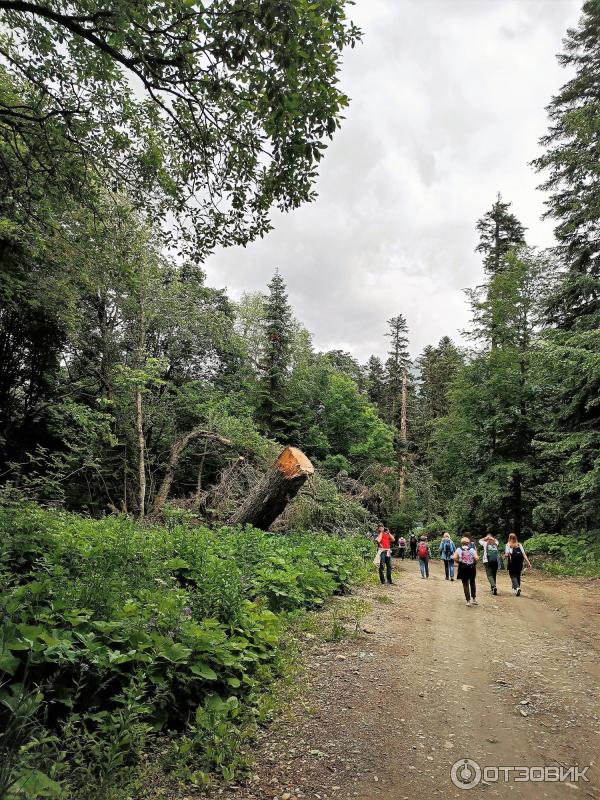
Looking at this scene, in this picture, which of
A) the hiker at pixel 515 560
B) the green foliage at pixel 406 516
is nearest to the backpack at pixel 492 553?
the hiker at pixel 515 560

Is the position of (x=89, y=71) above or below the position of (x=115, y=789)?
above

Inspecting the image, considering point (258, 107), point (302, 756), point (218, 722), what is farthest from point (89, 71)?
point (302, 756)

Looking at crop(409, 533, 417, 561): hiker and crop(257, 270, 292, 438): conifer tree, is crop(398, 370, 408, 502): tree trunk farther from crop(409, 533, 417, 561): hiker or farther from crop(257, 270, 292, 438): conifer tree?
crop(257, 270, 292, 438): conifer tree

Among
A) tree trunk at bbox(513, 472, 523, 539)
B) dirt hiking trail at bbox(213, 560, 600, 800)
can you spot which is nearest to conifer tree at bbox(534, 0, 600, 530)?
tree trunk at bbox(513, 472, 523, 539)

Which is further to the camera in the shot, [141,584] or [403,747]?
[141,584]

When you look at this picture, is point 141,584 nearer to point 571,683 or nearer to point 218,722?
point 218,722

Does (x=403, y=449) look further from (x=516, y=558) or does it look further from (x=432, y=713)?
(x=432, y=713)

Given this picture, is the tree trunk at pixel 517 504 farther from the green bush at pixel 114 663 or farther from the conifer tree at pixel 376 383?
the conifer tree at pixel 376 383

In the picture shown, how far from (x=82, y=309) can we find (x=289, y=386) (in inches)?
576

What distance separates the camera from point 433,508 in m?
31.0

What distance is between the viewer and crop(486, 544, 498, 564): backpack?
10.6 metres
